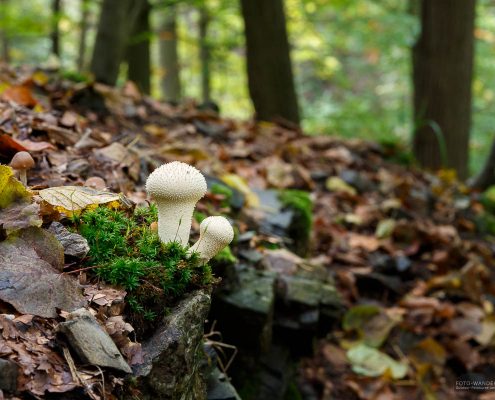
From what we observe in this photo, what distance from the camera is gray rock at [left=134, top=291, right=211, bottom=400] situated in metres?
1.61

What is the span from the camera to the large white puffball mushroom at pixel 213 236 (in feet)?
6.19

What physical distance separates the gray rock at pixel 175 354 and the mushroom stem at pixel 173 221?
0.22 metres

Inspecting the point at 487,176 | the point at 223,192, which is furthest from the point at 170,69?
the point at 223,192

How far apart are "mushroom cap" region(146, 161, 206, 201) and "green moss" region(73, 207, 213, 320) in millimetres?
177

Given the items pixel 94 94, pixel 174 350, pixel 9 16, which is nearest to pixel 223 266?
pixel 174 350

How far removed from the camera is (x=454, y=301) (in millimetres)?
4664

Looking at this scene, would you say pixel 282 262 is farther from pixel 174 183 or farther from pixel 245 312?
pixel 174 183

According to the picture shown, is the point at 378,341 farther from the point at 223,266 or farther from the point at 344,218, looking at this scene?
the point at 223,266

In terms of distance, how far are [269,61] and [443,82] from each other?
252 cm

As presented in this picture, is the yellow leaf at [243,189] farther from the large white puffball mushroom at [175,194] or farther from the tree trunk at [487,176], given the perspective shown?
the tree trunk at [487,176]

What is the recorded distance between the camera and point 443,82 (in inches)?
300

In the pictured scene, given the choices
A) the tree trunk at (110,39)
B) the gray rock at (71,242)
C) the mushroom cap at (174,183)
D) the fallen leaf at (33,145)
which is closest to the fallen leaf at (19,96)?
the fallen leaf at (33,145)

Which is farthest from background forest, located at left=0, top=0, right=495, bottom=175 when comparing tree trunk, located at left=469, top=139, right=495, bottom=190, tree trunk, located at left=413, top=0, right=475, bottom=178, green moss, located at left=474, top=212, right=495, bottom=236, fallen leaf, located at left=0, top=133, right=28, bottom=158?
fallen leaf, located at left=0, top=133, right=28, bottom=158

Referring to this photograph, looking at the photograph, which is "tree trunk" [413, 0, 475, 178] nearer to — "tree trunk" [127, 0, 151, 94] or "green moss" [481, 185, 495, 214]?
"green moss" [481, 185, 495, 214]
